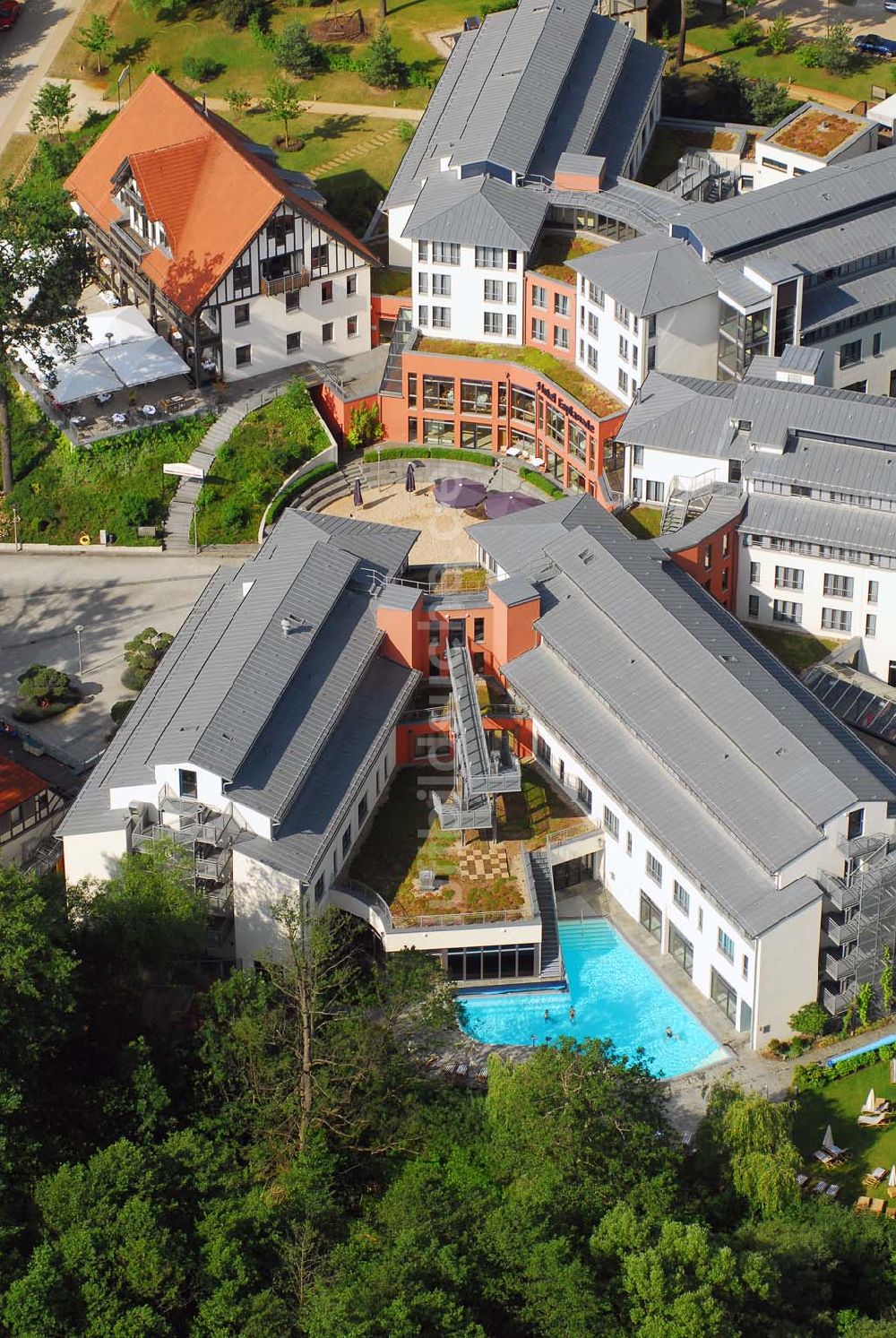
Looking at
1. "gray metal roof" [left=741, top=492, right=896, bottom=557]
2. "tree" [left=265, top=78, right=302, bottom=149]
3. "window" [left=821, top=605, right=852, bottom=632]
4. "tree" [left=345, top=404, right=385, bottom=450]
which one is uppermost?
"tree" [left=265, top=78, right=302, bottom=149]

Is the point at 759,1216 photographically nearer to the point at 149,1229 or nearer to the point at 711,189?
the point at 149,1229

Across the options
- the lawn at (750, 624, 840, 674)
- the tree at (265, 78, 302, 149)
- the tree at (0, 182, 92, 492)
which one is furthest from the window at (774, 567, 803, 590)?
the tree at (265, 78, 302, 149)

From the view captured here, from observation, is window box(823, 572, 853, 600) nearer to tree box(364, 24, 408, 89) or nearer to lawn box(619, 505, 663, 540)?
lawn box(619, 505, 663, 540)

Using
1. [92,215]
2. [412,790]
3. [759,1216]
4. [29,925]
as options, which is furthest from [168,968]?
[92,215]

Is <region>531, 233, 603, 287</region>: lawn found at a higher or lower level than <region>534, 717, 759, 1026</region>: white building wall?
higher

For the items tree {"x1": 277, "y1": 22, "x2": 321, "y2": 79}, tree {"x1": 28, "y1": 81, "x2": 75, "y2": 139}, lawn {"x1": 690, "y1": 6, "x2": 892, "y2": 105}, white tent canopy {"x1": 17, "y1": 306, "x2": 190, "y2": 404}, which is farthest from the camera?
tree {"x1": 277, "y1": 22, "x2": 321, "y2": 79}

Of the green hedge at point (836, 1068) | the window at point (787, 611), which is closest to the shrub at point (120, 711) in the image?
the window at point (787, 611)

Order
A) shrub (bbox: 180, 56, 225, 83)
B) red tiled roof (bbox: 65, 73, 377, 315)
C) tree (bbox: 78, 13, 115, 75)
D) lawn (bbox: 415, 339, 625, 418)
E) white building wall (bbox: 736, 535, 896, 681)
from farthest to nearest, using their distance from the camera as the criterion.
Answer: tree (bbox: 78, 13, 115, 75)
shrub (bbox: 180, 56, 225, 83)
red tiled roof (bbox: 65, 73, 377, 315)
lawn (bbox: 415, 339, 625, 418)
white building wall (bbox: 736, 535, 896, 681)
